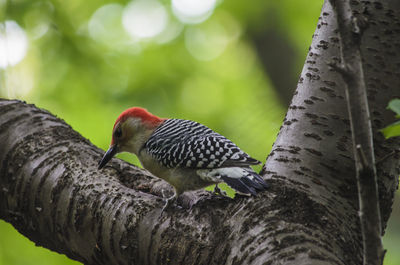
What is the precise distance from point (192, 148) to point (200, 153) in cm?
A: 14

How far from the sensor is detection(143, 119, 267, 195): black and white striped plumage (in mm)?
3490

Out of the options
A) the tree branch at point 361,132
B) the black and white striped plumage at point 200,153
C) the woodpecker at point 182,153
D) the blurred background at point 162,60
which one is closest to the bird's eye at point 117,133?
the woodpecker at point 182,153

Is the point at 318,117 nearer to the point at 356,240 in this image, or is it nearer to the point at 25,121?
the point at 356,240

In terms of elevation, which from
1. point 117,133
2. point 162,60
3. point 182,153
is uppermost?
point 162,60

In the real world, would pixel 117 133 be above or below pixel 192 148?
below

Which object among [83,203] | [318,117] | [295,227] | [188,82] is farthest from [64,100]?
[295,227]

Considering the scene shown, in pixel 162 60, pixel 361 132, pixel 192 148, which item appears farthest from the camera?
pixel 162 60

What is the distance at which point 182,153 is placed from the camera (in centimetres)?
396

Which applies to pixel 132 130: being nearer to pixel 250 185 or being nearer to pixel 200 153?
pixel 200 153

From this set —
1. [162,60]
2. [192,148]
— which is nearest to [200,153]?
[192,148]

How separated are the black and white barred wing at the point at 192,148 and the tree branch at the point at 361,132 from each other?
1.77 metres

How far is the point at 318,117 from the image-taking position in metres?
2.87

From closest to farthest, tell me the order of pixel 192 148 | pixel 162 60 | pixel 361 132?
pixel 361 132
pixel 192 148
pixel 162 60

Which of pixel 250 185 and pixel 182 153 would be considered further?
pixel 182 153
